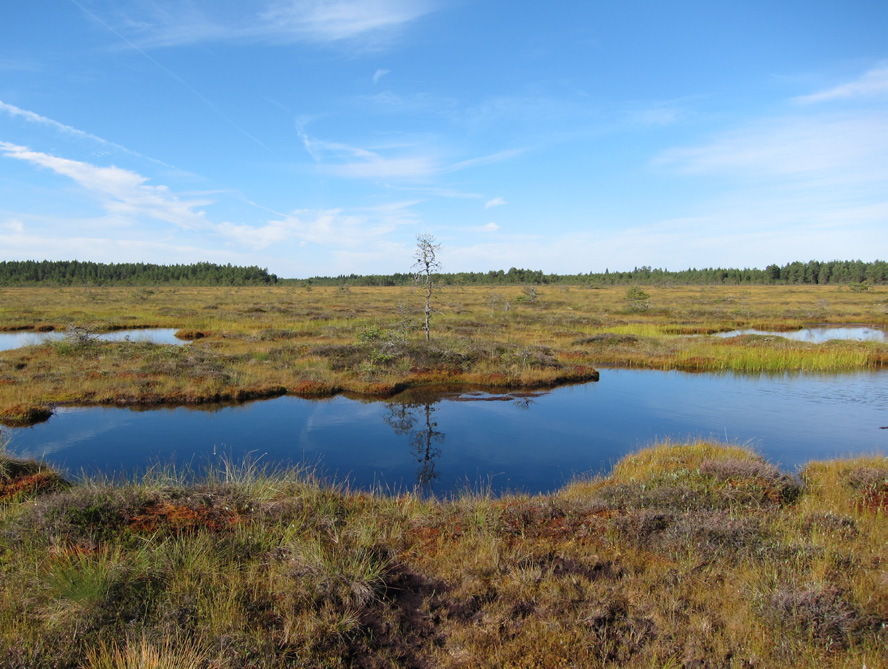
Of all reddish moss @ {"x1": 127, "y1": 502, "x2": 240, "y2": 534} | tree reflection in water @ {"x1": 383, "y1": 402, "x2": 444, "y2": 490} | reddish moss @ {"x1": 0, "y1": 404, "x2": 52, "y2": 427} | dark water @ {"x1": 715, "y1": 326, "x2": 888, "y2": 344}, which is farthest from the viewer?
dark water @ {"x1": 715, "y1": 326, "x2": 888, "y2": 344}

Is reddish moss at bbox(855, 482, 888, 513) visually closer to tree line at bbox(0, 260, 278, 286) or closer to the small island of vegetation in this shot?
the small island of vegetation

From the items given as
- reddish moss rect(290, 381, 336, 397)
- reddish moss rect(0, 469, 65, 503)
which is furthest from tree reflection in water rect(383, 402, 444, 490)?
reddish moss rect(0, 469, 65, 503)

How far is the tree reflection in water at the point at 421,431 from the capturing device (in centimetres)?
1132

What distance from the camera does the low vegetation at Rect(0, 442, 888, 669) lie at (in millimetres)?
4340

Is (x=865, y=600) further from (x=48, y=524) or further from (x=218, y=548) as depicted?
(x=48, y=524)

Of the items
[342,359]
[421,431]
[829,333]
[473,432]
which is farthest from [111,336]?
[829,333]

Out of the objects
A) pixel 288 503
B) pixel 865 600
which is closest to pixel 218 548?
pixel 288 503

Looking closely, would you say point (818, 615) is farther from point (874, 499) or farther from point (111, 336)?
point (111, 336)

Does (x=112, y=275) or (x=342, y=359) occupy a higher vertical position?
(x=112, y=275)

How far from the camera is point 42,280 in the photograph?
118 meters

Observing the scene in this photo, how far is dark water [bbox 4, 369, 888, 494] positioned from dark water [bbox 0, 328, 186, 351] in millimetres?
15766

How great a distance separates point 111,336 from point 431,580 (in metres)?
34.0

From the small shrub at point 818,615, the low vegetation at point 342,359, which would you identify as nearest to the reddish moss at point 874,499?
the small shrub at point 818,615

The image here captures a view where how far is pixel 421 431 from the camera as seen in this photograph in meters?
14.5
